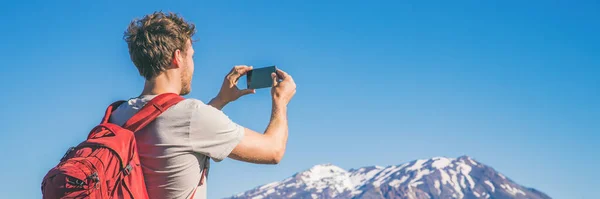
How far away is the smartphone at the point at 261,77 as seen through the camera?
360cm

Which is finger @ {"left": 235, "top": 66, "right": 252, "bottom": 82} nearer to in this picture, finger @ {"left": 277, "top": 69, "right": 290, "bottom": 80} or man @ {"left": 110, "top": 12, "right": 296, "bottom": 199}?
finger @ {"left": 277, "top": 69, "right": 290, "bottom": 80}

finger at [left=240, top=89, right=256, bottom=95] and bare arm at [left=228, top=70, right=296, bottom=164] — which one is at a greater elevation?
finger at [left=240, top=89, right=256, bottom=95]

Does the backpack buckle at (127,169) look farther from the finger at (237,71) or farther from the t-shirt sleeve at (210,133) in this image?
the finger at (237,71)

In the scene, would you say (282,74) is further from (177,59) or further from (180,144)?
(180,144)

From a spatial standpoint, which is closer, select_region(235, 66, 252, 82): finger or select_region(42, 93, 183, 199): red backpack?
select_region(42, 93, 183, 199): red backpack

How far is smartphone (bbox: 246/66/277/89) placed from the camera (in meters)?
3.60

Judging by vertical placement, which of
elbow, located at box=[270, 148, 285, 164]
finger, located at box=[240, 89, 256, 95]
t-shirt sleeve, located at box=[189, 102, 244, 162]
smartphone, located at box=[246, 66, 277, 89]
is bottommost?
elbow, located at box=[270, 148, 285, 164]

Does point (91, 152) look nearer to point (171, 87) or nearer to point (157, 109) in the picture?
point (157, 109)

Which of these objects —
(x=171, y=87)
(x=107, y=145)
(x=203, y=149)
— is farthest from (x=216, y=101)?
(x=107, y=145)

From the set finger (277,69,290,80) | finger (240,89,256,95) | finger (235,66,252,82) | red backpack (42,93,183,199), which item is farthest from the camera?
finger (235,66,252,82)

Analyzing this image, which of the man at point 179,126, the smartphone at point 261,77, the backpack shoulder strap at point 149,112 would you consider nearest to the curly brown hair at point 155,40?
the man at point 179,126

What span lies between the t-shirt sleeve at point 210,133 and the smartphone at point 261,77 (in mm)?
600

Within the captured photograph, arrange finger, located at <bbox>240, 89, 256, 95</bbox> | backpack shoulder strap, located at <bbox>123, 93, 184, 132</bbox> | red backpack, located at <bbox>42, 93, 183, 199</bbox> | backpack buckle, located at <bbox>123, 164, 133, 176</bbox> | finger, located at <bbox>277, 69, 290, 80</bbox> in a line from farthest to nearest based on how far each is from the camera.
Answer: finger, located at <bbox>240, 89, 256, 95</bbox>
finger, located at <bbox>277, 69, 290, 80</bbox>
backpack shoulder strap, located at <bbox>123, 93, 184, 132</bbox>
backpack buckle, located at <bbox>123, 164, 133, 176</bbox>
red backpack, located at <bbox>42, 93, 183, 199</bbox>

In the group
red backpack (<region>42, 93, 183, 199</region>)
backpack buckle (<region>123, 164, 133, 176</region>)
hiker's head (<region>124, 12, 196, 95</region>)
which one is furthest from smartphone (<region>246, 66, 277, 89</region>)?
backpack buckle (<region>123, 164, 133, 176</region>)
